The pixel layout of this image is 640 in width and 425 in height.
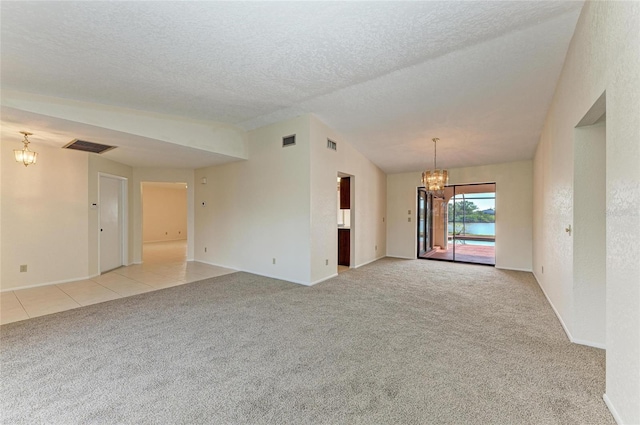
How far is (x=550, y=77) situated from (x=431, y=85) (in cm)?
144

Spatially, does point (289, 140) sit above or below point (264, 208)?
above

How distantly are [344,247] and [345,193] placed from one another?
1.39m

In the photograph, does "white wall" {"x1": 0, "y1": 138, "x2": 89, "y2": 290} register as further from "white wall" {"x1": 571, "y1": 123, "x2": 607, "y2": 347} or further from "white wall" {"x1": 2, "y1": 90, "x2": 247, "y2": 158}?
"white wall" {"x1": 571, "y1": 123, "x2": 607, "y2": 347}

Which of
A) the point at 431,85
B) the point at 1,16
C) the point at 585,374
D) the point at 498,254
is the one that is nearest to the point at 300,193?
the point at 431,85

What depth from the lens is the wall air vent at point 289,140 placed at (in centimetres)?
501

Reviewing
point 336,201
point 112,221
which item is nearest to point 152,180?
point 112,221

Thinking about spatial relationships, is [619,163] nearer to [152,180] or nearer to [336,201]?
[336,201]

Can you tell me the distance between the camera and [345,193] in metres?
6.63

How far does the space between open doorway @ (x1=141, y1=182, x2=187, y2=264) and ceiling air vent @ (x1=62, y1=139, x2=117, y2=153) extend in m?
5.46

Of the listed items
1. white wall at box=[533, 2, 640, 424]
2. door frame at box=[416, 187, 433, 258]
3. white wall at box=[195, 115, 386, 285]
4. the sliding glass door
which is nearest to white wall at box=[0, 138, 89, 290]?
white wall at box=[195, 115, 386, 285]

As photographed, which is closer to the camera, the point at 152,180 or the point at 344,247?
the point at 344,247

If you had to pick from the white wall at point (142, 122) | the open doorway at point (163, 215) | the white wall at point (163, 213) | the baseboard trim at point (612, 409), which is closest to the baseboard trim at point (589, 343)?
the baseboard trim at point (612, 409)

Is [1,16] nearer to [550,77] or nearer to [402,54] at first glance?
[402,54]

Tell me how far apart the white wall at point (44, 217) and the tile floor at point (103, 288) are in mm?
340
